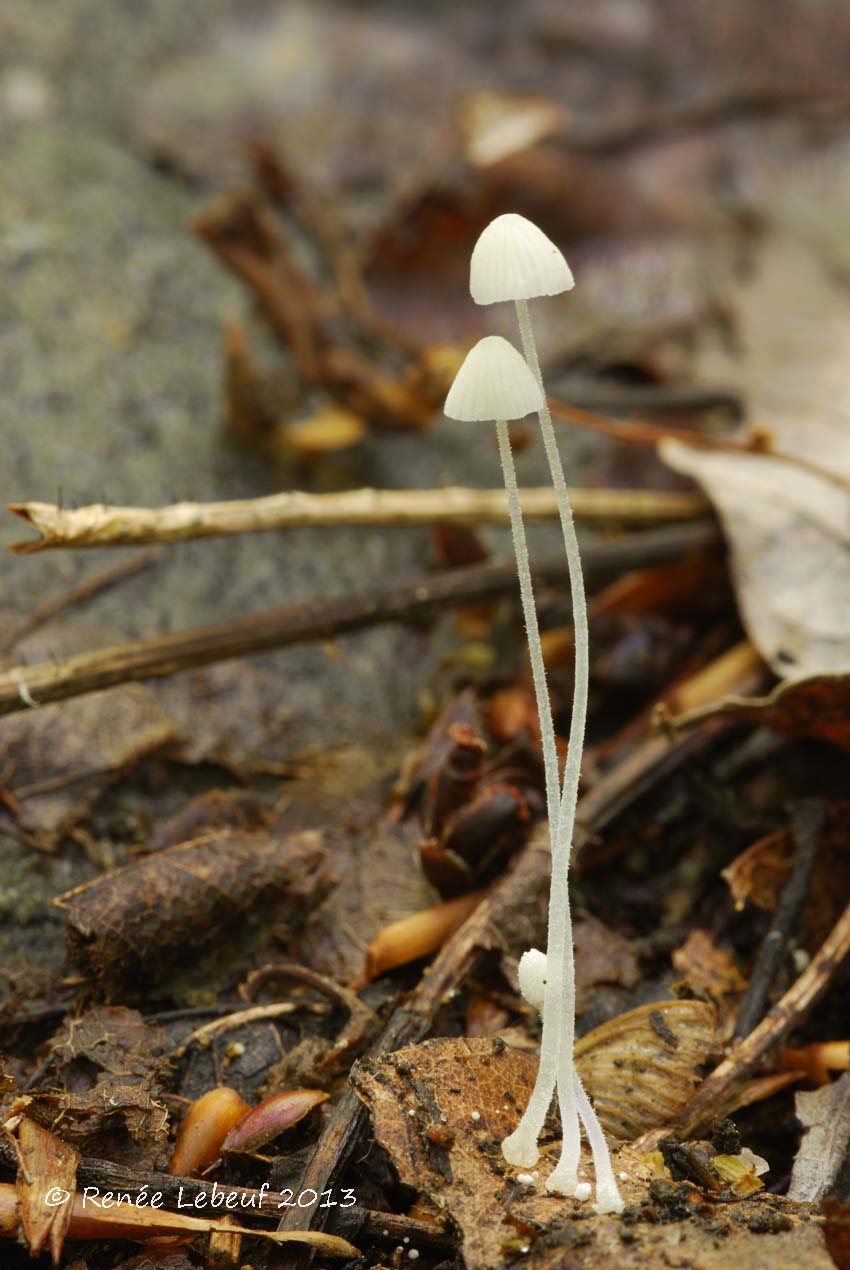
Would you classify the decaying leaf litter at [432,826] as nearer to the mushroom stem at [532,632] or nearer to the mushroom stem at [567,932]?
the mushroom stem at [567,932]

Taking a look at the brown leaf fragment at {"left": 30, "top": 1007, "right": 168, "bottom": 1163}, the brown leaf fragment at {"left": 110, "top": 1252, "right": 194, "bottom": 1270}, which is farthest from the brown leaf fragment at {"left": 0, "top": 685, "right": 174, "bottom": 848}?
the brown leaf fragment at {"left": 110, "top": 1252, "right": 194, "bottom": 1270}

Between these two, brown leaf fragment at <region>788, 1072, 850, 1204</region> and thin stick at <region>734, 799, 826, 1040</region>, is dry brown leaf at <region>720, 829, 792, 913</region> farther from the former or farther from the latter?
brown leaf fragment at <region>788, 1072, 850, 1204</region>

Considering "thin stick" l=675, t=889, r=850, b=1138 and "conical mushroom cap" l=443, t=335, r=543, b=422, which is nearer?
"conical mushroom cap" l=443, t=335, r=543, b=422

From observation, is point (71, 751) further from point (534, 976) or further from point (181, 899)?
point (534, 976)

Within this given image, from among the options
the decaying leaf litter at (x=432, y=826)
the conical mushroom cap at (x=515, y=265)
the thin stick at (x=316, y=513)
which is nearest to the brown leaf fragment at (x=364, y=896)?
the decaying leaf litter at (x=432, y=826)

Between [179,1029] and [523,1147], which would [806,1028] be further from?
[179,1029]

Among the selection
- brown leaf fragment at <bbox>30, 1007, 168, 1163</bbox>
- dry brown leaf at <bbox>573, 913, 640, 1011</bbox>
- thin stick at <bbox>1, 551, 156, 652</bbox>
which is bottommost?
dry brown leaf at <bbox>573, 913, 640, 1011</bbox>
